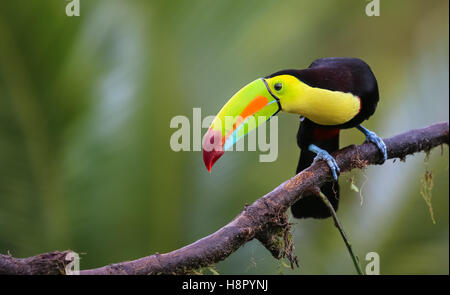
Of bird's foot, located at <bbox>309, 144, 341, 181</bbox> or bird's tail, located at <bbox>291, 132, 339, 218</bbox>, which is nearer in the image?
bird's foot, located at <bbox>309, 144, 341, 181</bbox>

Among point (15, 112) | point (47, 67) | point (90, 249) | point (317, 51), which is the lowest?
point (90, 249)

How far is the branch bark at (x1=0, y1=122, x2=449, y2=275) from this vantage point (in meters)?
1.58

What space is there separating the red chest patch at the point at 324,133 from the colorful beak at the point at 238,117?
0.49 metres

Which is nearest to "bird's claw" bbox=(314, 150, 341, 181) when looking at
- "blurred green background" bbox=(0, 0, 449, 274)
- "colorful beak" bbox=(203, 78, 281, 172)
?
"colorful beak" bbox=(203, 78, 281, 172)

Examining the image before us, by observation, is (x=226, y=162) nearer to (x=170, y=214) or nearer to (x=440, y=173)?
(x=170, y=214)

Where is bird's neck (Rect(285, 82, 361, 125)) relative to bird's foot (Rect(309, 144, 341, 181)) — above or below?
above

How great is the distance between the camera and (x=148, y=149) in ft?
9.04

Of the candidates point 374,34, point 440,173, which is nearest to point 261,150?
point 440,173

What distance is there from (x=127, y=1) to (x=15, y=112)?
75 cm

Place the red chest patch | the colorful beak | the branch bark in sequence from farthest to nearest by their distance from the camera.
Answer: the red chest patch, the colorful beak, the branch bark

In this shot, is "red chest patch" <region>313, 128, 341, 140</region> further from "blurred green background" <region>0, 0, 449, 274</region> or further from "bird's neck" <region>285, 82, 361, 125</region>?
"blurred green background" <region>0, 0, 449, 274</region>

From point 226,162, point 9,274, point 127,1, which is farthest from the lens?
point 226,162

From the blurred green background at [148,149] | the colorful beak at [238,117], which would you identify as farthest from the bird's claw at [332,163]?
the blurred green background at [148,149]

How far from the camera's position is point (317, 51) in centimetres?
332
